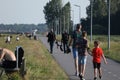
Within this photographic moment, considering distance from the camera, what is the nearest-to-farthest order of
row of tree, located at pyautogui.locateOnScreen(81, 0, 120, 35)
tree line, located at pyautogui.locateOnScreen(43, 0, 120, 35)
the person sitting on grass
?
the person sitting on grass < row of tree, located at pyautogui.locateOnScreen(81, 0, 120, 35) < tree line, located at pyautogui.locateOnScreen(43, 0, 120, 35)

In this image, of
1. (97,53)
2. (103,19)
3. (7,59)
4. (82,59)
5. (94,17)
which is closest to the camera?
(7,59)

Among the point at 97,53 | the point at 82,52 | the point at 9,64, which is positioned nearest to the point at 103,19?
the point at 82,52

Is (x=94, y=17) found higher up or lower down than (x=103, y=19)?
higher up

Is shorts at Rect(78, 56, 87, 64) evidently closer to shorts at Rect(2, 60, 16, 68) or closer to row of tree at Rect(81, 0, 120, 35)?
shorts at Rect(2, 60, 16, 68)

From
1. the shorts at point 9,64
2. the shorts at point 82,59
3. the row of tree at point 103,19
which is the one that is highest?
the row of tree at point 103,19

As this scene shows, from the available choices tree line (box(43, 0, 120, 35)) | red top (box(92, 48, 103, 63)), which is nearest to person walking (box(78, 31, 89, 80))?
red top (box(92, 48, 103, 63))

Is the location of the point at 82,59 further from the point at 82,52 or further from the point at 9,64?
the point at 9,64

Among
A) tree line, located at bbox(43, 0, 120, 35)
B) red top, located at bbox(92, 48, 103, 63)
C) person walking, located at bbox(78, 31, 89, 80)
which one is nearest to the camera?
red top, located at bbox(92, 48, 103, 63)

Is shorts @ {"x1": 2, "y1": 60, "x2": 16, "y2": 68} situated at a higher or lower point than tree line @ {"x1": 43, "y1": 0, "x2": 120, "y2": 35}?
lower

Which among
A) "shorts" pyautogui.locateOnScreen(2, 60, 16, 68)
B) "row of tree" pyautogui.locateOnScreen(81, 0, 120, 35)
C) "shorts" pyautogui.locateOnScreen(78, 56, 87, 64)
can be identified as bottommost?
"shorts" pyautogui.locateOnScreen(78, 56, 87, 64)

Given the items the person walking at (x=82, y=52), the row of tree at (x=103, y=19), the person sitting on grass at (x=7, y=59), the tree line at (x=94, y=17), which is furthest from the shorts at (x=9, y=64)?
the row of tree at (x=103, y=19)

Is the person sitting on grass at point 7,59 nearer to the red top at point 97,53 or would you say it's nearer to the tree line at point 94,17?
the red top at point 97,53

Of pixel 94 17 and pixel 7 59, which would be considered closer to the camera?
pixel 7 59

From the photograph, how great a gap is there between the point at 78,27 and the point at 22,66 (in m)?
5.02
